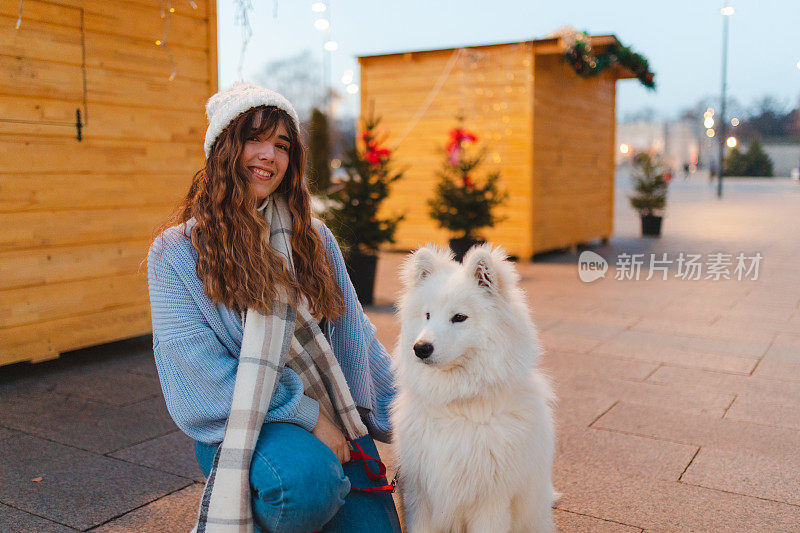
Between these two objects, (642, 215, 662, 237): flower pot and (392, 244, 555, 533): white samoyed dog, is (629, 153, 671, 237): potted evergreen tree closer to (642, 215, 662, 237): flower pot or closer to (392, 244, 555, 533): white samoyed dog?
(642, 215, 662, 237): flower pot

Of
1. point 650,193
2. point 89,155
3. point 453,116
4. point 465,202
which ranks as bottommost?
point 465,202

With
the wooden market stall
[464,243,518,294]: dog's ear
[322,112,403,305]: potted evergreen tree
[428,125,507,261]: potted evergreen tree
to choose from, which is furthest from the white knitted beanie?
the wooden market stall

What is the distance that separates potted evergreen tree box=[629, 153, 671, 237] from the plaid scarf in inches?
517

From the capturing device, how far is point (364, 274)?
7848 mm

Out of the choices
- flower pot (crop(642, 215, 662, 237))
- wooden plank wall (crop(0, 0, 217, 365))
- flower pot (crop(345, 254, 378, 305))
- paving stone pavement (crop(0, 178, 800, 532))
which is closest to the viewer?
paving stone pavement (crop(0, 178, 800, 532))

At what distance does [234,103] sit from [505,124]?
9.34 m

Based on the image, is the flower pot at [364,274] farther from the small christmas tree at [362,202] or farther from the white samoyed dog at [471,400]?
the white samoyed dog at [471,400]

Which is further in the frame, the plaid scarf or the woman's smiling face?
the woman's smiling face

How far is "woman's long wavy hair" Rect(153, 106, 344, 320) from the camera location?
232 centimetres

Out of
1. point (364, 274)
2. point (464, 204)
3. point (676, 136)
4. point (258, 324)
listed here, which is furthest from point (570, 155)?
point (676, 136)

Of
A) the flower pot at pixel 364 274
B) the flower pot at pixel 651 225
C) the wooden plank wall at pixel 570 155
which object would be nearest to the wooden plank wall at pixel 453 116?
the wooden plank wall at pixel 570 155

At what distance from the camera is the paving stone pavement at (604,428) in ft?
10.0

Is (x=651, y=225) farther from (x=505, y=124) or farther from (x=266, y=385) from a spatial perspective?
(x=266, y=385)

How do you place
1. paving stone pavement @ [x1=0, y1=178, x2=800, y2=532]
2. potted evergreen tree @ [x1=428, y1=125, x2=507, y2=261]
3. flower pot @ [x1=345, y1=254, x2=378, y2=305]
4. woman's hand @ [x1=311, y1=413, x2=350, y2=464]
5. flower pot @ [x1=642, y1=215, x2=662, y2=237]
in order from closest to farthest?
woman's hand @ [x1=311, y1=413, x2=350, y2=464]
paving stone pavement @ [x1=0, y1=178, x2=800, y2=532]
flower pot @ [x1=345, y1=254, x2=378, y2=305]
potted evergreen tree @ [x1=428, y1=125, x2=507, y2=261]
flower pot @ [x1=642, y1=215, x2=662, y2=237]
